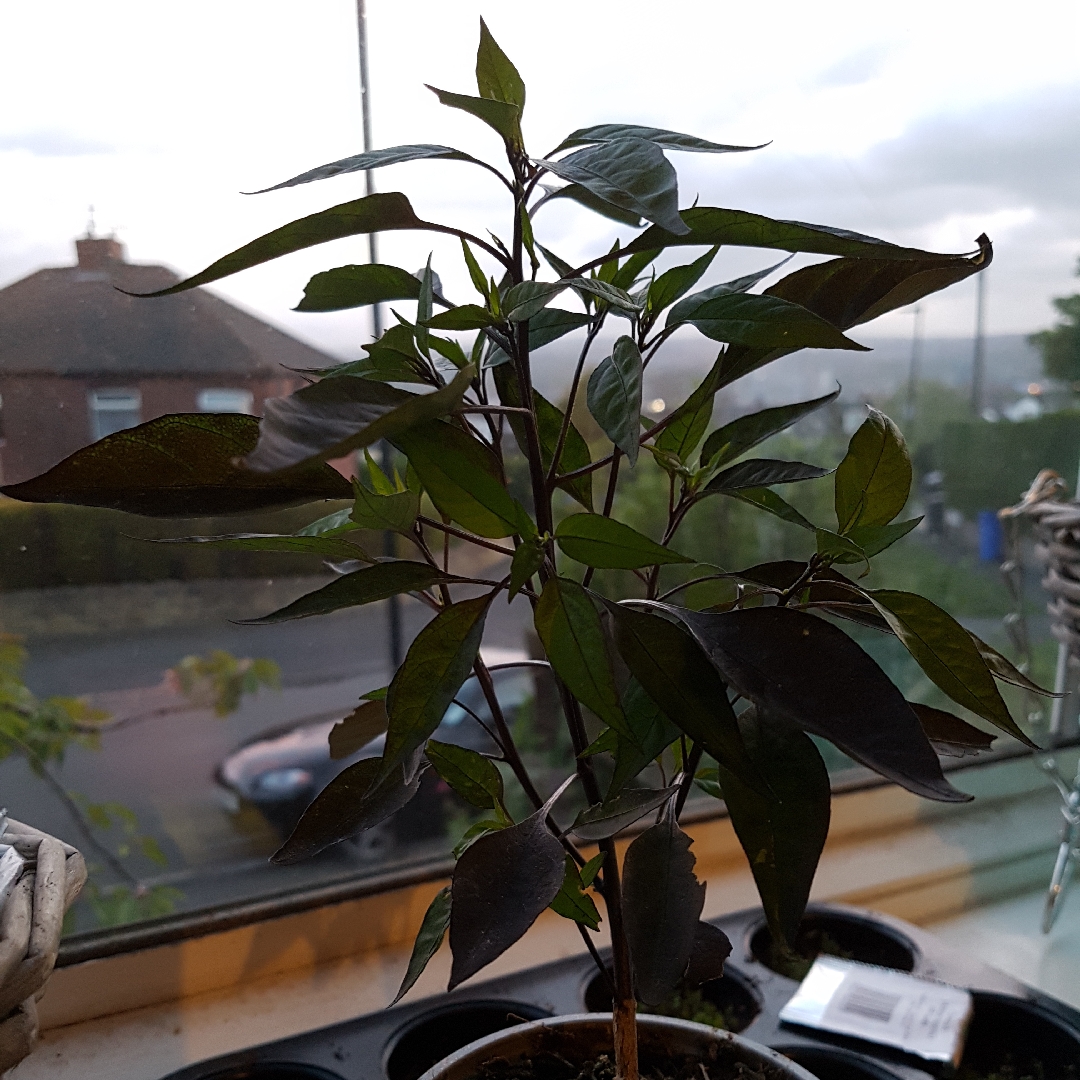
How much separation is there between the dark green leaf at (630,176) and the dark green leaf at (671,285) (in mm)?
86

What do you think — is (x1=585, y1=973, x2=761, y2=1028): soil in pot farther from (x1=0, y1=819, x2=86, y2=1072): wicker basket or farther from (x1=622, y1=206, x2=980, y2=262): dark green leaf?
(x1=622, y1=206, x2=980, y2=262): dark green leaf

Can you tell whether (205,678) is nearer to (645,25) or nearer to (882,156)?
(645,25)

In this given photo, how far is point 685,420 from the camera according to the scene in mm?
521

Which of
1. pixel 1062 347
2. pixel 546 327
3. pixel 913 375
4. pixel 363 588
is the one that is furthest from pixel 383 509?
pixel 1062 347

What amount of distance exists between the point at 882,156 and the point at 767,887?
3.36 feet

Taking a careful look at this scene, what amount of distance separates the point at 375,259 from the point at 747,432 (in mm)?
533

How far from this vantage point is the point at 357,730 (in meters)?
0.53

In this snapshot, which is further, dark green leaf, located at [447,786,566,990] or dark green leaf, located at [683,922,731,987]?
dark green leaf, located at [683,922,731,987]

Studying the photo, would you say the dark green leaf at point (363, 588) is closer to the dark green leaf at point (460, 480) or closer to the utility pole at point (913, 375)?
the dark green leaf at point (460, 480)

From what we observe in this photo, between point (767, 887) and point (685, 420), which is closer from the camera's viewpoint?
point (767, 887)

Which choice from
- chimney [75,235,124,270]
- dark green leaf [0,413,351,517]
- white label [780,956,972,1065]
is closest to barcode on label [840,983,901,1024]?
white label [780,956,972,1065]

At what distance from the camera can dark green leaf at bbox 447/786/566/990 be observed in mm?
370

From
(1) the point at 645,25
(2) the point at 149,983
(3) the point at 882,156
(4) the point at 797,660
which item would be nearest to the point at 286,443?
(4) the point at 797,660

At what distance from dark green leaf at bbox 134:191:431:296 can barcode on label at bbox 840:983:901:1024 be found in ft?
2.35
